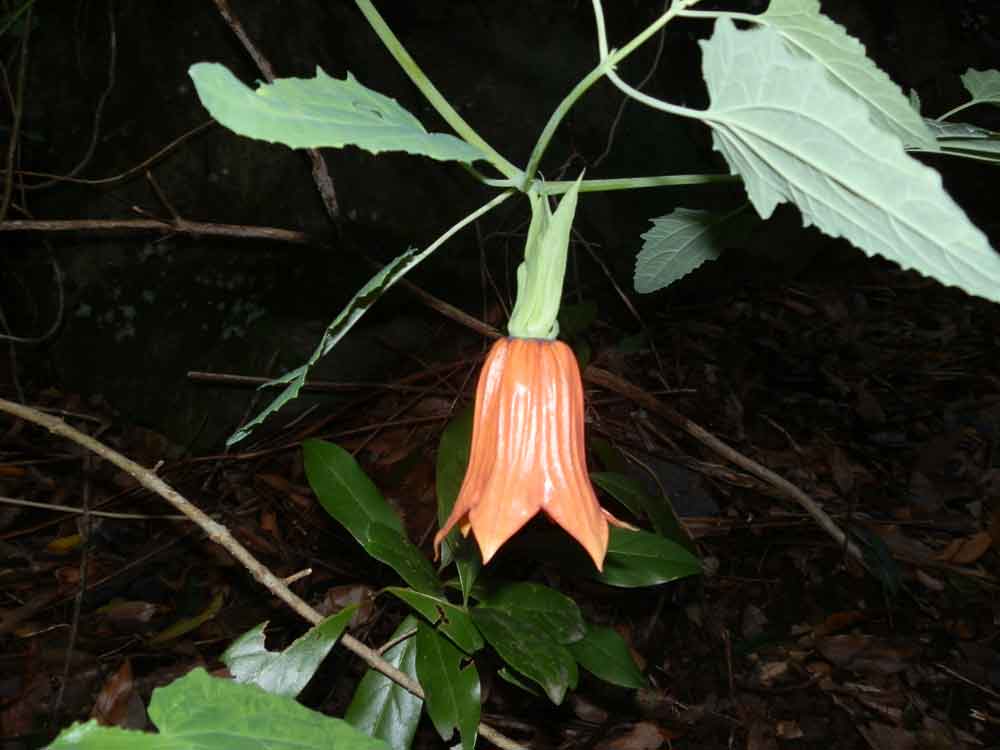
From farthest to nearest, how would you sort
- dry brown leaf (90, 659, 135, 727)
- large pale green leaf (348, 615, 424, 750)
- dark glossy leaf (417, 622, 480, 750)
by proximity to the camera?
dry brown leaf (90, 659, 135, 727), large pale green leaf (348, 615, 424, 750), dark glossy leaf (417, 622, 480, 750)

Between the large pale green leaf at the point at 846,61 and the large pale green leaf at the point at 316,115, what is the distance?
25 cm

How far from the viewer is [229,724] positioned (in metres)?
0.49

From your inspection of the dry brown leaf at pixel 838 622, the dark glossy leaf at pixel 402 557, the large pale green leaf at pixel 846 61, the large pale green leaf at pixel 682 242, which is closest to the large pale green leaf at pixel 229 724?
the large pale green leaf at pixel 846 61

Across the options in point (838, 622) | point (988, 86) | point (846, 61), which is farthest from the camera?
point (838, 622)

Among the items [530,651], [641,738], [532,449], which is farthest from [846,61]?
[641,738]

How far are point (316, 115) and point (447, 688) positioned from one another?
0.92 m

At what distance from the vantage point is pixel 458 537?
1.21m

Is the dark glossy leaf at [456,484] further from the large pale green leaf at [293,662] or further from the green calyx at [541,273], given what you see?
the green calyx at [541,273]

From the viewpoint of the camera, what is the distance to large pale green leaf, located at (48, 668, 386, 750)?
47 cm

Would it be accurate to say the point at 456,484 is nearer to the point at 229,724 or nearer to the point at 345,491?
the point at 345,491

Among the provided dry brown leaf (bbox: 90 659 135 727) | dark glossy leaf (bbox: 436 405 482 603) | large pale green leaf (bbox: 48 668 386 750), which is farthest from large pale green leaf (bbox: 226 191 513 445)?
dry brown leaf (bbox: 90 659 135 727)

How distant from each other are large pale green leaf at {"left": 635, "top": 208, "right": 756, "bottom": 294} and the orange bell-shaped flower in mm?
353

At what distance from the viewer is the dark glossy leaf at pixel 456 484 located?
128 cm

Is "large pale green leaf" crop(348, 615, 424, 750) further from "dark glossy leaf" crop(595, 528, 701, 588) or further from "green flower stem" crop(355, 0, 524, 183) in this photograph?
"green flower stem" crop(355, 0, 524, 183)
